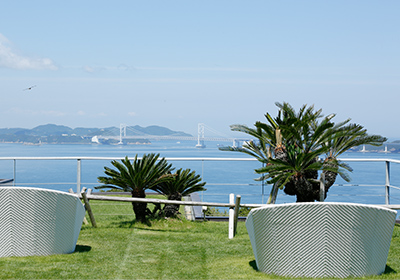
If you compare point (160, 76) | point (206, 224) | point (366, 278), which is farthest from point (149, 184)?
point (160, 76)

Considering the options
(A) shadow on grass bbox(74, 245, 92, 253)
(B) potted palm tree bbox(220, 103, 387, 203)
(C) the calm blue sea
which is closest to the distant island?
(C) the calm blue sea

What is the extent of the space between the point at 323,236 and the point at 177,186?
12.5ft

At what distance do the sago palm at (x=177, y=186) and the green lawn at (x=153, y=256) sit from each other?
21cm

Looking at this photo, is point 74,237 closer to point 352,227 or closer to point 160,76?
point 352,227

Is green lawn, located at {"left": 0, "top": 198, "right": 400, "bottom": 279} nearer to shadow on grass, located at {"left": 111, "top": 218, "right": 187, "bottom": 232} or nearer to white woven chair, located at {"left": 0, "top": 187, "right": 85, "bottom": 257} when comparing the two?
shadow on grass, located at {"left": 111, "top": 218, "right": 187, "bottom": 232}

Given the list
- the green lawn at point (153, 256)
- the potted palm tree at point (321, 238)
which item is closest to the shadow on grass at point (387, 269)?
the green lawn at point (153, 256)

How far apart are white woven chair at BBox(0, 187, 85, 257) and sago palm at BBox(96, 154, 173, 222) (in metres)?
2.24

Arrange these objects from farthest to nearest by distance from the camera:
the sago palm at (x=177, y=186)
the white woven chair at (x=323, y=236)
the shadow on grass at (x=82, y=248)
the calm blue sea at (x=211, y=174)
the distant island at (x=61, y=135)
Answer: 1. the distant island at (x=61, y=135)
2. the calm blue sea at (x=211, y=174)
3. the sago palm at (x=177, y=186)
4. the shadow on grass at (x=82, y=248)
5. the white woven chair at (x=323, y=236)

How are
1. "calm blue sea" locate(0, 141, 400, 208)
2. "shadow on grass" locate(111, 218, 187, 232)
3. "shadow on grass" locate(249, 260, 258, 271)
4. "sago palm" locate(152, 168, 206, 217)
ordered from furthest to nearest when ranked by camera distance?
1. "calm blue sea" locate(0, 141, 400, 208)
2. "sago palm" locate(152, 168, 206, 217)
3. "shadow on grass" locate(111, 218, 187, 232)
4. "shadow on grass" locate(249, 260, 258, 271)

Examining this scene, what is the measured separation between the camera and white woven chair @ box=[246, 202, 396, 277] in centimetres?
418

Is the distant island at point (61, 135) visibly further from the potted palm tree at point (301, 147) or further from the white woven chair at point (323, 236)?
the white woven chair at point (323, 236)

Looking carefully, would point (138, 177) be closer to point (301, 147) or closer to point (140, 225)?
point (140, 225)

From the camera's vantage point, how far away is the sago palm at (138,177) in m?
7.48

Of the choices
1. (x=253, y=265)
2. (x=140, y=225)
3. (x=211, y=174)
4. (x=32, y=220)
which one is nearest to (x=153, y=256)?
(x=253, y=265)
